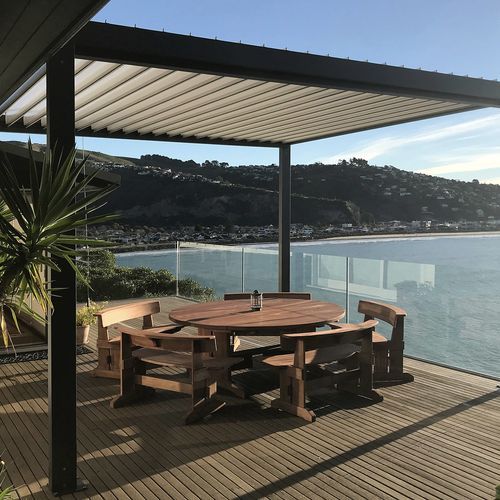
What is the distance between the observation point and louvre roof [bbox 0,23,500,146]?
12.2 feet

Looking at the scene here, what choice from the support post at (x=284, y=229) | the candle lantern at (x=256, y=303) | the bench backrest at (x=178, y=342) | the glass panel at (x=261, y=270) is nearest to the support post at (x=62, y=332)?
the bench backrest at (x=178, y=342)

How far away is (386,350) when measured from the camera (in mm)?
5449

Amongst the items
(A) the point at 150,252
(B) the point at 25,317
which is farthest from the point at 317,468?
(A) the point at 150,252

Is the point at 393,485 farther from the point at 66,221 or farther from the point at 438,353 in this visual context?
the point at 438,353

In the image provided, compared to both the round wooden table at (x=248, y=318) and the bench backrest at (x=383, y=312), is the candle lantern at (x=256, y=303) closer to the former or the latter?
the round wooden table at (x=248, y=318)

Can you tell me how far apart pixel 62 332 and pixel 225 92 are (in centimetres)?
295

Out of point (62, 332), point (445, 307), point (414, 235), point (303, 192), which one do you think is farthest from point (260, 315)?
point (303, 192)

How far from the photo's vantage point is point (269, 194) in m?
27.6

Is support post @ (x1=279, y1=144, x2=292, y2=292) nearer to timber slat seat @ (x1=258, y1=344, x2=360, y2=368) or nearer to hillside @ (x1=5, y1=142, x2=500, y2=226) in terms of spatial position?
timber slat seat @ (x1=258, y1=344, x2=360, y2=368)

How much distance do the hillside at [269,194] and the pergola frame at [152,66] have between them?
719 inches

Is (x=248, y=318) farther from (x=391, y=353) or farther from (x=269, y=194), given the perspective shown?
(x=269, y=194)

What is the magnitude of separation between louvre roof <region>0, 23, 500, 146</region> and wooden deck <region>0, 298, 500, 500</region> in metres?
2.59

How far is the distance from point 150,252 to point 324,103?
7.69m

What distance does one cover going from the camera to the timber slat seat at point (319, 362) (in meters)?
4.51
